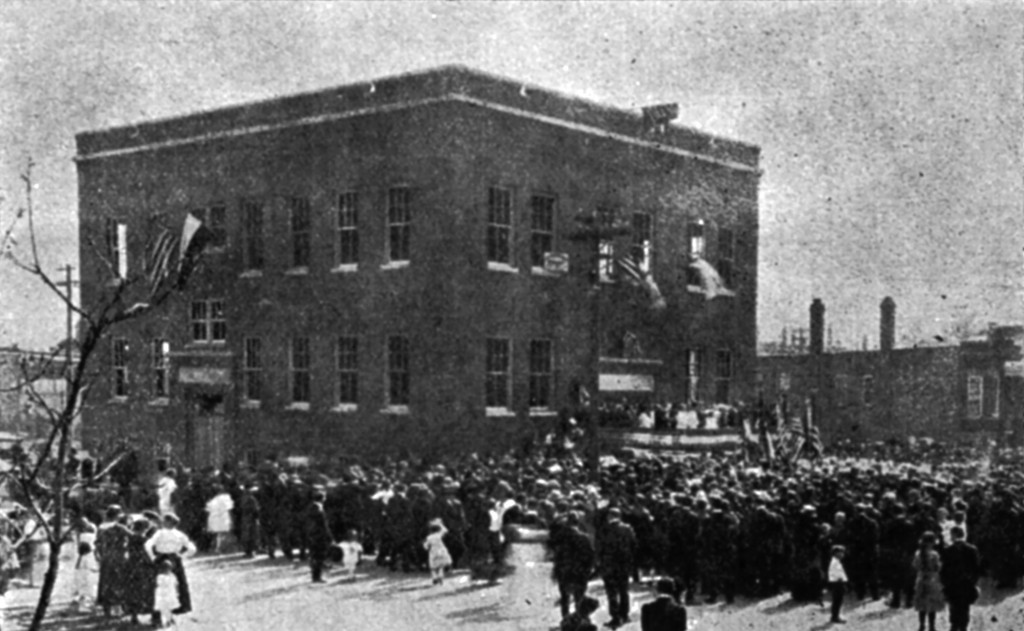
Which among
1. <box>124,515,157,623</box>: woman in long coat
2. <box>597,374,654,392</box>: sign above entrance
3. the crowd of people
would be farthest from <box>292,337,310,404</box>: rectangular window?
<box>124,515,157,623</box>: woman in long coat

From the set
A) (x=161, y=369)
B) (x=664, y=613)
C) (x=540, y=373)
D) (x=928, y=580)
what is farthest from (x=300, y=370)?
(x=664, y=613)

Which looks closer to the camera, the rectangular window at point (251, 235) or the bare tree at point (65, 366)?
the bare tree at point (65, 366)

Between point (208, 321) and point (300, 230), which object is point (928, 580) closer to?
point (300, 230)

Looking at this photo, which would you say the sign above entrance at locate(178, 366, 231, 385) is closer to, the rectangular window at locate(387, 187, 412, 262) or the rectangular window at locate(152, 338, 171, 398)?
the rectangular window at locate(152, 338, 171, 398)

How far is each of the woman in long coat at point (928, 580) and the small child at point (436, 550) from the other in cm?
667

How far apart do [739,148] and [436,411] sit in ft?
49.1

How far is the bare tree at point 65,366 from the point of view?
8812 mm

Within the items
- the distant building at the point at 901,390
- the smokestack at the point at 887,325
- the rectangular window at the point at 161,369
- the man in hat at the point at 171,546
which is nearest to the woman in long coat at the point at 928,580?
the man in hat at the point at 171,546

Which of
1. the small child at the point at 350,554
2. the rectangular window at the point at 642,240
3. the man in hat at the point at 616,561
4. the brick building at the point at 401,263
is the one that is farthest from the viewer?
the rectangular window at the point at 642,240

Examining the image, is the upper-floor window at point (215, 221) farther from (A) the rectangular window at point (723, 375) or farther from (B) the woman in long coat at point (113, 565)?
(B) the woman in long coat at point (113, 565)

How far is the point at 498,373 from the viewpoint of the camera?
1072 inches

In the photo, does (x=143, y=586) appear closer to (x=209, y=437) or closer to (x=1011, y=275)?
(x=1011, y=275)

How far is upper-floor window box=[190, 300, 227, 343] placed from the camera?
30562mm

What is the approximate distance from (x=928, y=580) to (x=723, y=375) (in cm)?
2213
